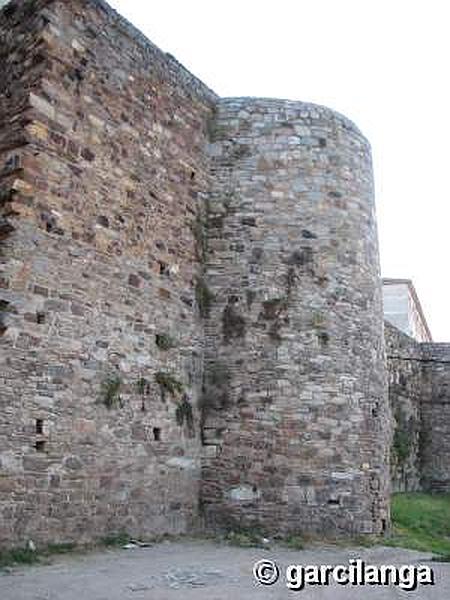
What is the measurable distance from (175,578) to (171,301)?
3950mm

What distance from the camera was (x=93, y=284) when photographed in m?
7.71

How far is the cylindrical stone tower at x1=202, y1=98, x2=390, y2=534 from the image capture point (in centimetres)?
908

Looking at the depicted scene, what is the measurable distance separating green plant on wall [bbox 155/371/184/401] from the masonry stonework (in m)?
0.03

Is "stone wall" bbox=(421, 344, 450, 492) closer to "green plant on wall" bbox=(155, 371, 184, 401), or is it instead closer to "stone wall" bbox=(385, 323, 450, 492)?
"stone wall" bbox=(385, 323, 450, 492)

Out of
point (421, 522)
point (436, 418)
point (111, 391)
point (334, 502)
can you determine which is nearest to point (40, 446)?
point (111, 391)

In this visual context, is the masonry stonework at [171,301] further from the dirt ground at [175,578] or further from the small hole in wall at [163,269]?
the dirt ground at [175,578]

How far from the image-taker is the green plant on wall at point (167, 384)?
8.59 meters

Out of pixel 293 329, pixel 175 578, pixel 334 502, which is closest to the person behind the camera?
pixel 175 578

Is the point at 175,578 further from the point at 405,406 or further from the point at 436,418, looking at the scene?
the point at 436,418

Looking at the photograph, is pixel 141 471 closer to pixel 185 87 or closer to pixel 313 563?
pixel 313 563

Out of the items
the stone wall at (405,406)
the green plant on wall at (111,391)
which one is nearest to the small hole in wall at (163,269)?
the green plant on wall at (111,391)

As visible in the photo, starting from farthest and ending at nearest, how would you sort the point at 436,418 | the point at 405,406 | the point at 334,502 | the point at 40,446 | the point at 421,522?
the point at 436,418 < the point at 405,406 < the point at 421,522 < the point at 334,502 < the point at 40,446

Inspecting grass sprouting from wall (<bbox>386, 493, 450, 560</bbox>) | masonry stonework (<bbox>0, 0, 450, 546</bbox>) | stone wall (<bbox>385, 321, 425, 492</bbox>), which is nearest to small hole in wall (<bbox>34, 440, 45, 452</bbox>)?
masonry stonework (<bbox>0, 0, 450, 546</bbox>)

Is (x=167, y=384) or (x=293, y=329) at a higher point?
(x=293, y=329)
